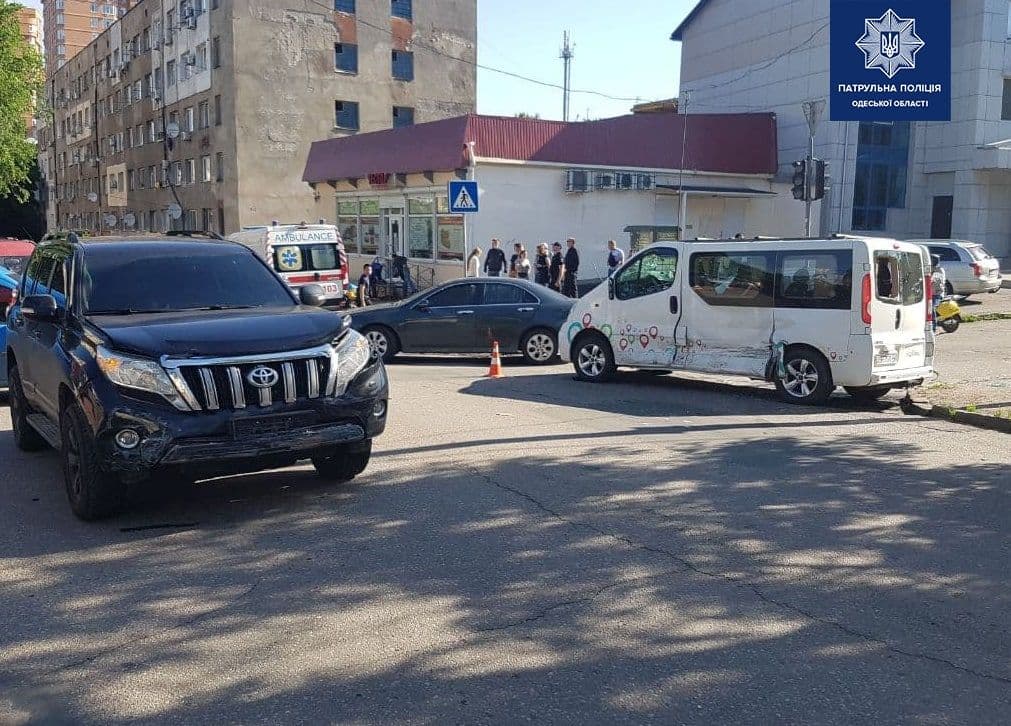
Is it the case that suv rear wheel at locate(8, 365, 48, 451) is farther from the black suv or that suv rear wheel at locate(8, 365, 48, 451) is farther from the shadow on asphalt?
the shadow on asphalt

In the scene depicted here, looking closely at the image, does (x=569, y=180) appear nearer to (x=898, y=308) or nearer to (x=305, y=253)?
(x=305, y=253)

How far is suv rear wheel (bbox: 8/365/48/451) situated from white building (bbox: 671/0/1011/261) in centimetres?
2819

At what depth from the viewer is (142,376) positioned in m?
6.11

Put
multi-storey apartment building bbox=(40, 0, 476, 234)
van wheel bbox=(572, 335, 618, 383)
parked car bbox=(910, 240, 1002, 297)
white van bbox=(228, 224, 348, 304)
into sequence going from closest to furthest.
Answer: van wheel bbox=(572, 335, 618, 383), white van bbox=(228, 224, 348, 304), parked car bbox=(910, 240, 1002, 297), multi-storey apartment building bbox=(40, 0, 476, 234)

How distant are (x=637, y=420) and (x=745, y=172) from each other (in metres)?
23.5

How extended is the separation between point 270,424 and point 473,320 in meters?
10.4

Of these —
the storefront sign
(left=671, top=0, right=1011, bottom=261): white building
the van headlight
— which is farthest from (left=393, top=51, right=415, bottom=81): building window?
the van headlight

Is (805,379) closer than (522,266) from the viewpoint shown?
Yes

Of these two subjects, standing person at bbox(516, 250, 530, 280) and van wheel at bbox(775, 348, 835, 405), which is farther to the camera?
standing person at bbox(516, 250, 530, 280)

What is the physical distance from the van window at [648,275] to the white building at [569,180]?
14.3 metres

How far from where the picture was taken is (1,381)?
11.5 metres

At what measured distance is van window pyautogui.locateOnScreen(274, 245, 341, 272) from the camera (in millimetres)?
24312

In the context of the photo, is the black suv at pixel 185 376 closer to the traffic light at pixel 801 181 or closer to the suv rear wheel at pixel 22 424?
the suv rear wheel at pixel 22 424

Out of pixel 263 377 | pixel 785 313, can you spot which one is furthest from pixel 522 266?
pixel 263 377
